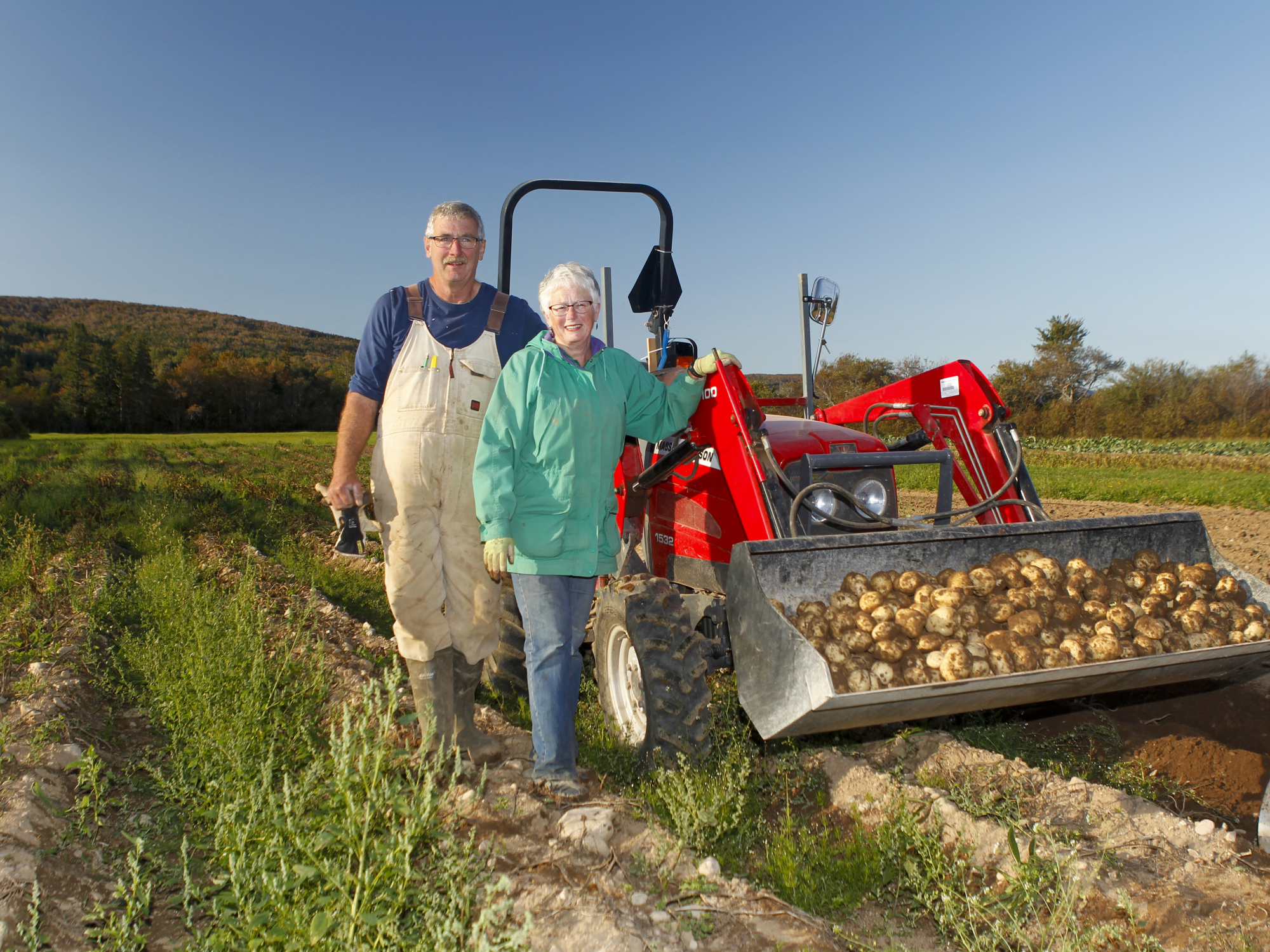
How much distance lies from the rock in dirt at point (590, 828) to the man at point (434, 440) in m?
0.71

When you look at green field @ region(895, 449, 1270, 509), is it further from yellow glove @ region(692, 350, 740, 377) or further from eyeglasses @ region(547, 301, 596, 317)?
eyeglasses @ region(547, 301, 596, 317)

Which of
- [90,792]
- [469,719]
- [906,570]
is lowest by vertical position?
[90,792]

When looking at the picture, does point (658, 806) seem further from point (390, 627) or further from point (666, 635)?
point (390, 627)

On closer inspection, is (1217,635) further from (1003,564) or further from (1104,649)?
(1003,564)

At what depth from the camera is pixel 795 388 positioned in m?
5.64

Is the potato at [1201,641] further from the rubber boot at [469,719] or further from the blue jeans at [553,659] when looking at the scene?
the rubber boot at [469,719]

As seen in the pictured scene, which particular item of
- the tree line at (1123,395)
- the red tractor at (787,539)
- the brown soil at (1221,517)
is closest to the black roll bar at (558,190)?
the red tractor at (787,539)

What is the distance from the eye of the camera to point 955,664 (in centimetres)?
273

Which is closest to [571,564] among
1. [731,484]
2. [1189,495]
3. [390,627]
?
[731,484]

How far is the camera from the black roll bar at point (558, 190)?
4551 mm

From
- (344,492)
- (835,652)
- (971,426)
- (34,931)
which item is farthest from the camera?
(971,426)

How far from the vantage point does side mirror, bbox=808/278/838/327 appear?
4277mm

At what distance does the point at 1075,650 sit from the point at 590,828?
1.87 metres

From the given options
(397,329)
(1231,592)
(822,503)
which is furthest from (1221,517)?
(397,329)
